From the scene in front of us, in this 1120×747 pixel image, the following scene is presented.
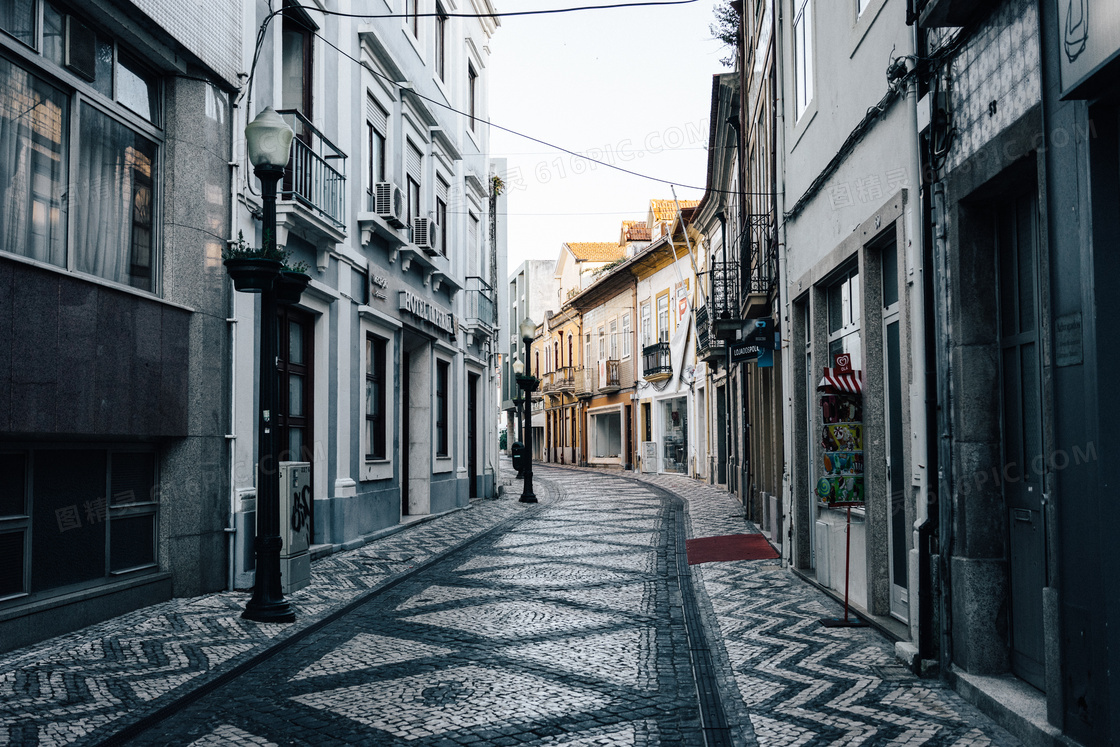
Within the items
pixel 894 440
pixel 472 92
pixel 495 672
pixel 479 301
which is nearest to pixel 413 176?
pixel 479 301

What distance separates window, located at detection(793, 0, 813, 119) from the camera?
9.06 meters

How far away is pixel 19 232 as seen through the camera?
641cm

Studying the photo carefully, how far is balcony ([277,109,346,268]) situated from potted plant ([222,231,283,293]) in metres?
2.85

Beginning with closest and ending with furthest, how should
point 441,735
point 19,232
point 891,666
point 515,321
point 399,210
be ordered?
1. point 441,735
2. point 891,666
3. point 19,232
4. point 399,210
5. point 515,321

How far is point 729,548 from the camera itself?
1180cm

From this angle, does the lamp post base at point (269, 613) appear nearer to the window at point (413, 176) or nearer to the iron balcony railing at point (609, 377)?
the window at point (413, 176)

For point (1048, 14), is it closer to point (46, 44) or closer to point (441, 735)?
point (441, 735)

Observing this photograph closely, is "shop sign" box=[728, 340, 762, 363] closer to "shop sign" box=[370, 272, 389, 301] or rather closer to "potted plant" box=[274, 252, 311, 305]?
"shop sign" box=[370, 272, 389, 301]

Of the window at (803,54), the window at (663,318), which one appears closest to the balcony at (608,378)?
the window at (663,318)

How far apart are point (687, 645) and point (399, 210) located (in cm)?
946

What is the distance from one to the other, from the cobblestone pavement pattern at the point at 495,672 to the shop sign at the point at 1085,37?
A: 9.48ft

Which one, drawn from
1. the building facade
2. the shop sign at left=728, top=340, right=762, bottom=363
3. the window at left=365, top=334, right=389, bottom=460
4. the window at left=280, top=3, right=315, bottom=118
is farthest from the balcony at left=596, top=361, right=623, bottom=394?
the building facade

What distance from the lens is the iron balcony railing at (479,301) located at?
20391 millimetres

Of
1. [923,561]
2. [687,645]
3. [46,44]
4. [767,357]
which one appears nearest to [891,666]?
[923,561]
